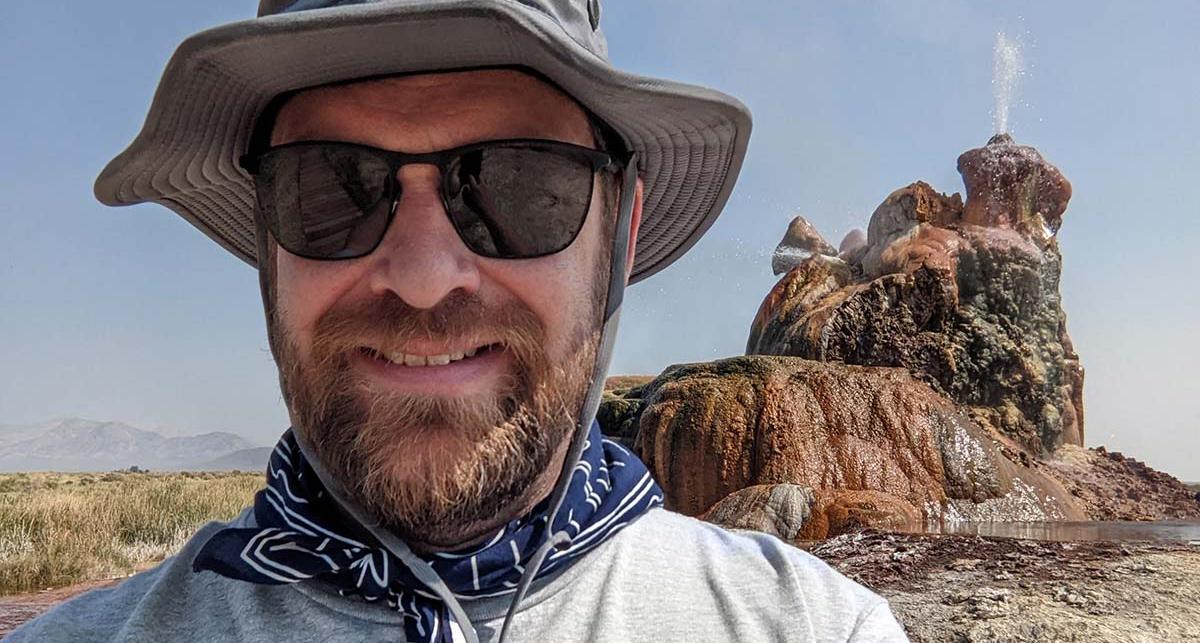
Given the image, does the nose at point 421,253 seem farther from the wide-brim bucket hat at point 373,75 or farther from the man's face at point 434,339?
the wide-brim bucket hat at point 373,75

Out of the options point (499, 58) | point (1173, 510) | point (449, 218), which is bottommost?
point (1173, 510)

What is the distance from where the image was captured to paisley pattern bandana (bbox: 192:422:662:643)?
4.45ft

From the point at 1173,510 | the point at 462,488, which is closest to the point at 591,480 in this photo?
the point at 462,488

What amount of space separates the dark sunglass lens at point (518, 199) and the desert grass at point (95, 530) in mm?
9532

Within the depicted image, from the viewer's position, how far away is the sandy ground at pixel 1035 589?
3.87 m

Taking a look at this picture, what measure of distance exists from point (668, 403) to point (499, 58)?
34.8 ft

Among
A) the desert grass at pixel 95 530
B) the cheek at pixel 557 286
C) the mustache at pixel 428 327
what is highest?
the cheek at pixel 557 286

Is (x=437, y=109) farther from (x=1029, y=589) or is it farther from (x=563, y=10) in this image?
(x=1029, y=589)

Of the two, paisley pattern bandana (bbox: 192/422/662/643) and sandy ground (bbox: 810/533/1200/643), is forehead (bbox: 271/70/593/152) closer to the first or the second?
paisley pattern bandana (bbox: 192/422/662/643)

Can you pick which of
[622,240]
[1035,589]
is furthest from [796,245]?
[622,240]

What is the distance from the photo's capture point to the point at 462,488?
1398mm

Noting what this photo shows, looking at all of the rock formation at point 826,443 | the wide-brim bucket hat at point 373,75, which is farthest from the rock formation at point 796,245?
the wide-brim bucket hat at point 373,75

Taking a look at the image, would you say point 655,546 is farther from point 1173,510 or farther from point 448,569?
point 1173,510

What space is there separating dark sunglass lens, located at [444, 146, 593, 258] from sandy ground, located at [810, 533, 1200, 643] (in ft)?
10.4
